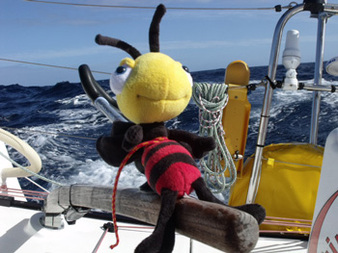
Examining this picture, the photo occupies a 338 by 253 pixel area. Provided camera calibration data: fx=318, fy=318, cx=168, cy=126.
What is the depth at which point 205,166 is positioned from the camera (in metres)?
1.57

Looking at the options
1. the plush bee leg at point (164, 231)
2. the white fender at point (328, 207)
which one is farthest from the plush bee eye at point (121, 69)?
the white fender at point (328, 207)

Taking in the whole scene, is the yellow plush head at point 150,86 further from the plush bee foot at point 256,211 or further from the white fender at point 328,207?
the white fender at point 328,207

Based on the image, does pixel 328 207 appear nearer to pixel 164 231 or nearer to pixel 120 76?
pixel 164 231

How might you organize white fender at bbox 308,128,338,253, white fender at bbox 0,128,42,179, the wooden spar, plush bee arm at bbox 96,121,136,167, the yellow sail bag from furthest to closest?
the yellow sail bag
white fender at bbox 0,128,42,179
white fender at bbox 308,128,338,253
plush bee arm at bbox 96,121,136,167
the wooden spar

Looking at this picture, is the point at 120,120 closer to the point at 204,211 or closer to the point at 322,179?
the point at 204,211

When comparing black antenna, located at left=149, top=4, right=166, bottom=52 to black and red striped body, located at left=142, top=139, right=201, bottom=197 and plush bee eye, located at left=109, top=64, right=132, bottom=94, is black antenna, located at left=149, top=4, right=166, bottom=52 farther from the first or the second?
black and red striped body, located at left=142, top=139, right=201, bottom=197

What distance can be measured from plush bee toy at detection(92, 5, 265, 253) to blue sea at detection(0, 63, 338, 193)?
1.93 m

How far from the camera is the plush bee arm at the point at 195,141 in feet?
2.49

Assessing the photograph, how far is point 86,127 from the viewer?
565 cm

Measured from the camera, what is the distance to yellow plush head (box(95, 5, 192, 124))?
65 cm

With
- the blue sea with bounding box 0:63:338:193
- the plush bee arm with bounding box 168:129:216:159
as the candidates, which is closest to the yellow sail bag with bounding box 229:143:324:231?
the plush bee arm with bounding box 168:129:216:159

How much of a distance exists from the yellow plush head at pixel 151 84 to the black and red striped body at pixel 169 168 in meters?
0.08

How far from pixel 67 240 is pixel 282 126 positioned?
4.98 meters

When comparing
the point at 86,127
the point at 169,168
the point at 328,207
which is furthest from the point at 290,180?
the point at 86,127
